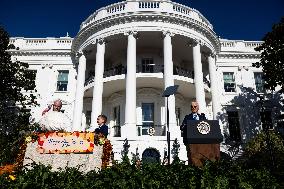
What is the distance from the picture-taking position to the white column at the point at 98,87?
22234 millimetres

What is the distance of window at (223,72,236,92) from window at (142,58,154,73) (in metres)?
7.34

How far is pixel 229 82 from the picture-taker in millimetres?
29859

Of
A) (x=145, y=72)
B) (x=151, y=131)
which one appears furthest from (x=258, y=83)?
(x=151, y=131)

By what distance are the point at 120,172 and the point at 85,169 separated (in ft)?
4.94

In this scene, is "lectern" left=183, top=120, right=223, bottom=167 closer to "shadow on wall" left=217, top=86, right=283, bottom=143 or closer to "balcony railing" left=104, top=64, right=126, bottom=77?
"balcony railing" left=104, top=64, right=126, bottom=77

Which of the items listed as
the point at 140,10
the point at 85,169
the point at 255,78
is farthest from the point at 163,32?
the point at 85,169

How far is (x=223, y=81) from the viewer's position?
29.7m

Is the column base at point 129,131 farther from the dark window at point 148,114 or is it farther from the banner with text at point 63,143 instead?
the banner with text at point 63,143

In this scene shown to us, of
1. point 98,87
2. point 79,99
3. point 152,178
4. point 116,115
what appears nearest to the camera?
point 152,178

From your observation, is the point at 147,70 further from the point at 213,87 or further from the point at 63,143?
the point at 63,143

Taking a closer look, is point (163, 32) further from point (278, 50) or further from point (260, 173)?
point (260, 173)

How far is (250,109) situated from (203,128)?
72.2 ft

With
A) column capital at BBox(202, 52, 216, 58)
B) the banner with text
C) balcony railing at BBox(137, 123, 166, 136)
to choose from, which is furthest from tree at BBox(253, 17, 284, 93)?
the banner with text

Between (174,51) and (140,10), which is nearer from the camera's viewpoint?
(140,10)
